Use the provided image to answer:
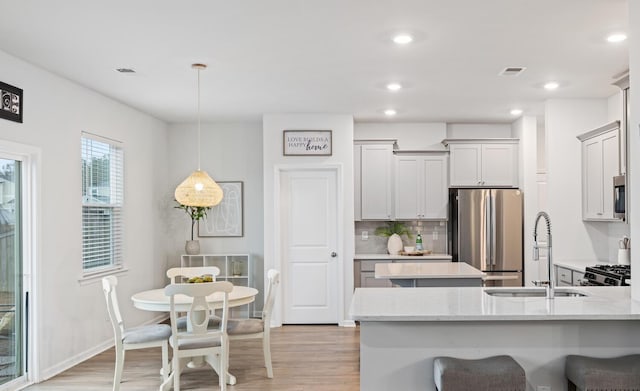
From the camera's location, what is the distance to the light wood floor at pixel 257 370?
179 inches

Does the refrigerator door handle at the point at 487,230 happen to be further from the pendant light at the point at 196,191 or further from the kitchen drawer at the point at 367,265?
the pendant light at the point at 196,191

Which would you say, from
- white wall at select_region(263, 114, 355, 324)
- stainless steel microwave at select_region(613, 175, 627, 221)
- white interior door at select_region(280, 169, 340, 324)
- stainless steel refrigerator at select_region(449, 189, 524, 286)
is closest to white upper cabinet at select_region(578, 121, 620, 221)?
stainless steel microwave at select_region(613, 175, 627, 221)

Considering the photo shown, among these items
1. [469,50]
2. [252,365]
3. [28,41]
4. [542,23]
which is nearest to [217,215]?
[252,365]

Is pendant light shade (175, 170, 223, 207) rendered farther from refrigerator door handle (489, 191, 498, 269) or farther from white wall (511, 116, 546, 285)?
white wall (511, 116, 546, 285)

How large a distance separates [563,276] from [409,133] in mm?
2891

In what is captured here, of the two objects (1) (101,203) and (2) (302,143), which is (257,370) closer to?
(1) (101,203)

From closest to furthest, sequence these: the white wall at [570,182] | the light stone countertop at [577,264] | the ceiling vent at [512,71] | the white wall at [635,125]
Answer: the white wall at [635,125] < the ceiling vent at [512,71] < the light stone countertop at [577,264] < the white wall at [570,182]

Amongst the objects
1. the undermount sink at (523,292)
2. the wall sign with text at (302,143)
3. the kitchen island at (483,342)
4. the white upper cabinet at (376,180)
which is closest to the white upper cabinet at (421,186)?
the white upper cabinet at (376,180)

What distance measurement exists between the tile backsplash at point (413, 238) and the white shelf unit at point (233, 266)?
1.54 meters

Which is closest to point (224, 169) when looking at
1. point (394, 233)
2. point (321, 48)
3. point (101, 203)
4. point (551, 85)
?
point (101, 203)

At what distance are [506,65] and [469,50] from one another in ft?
2.10

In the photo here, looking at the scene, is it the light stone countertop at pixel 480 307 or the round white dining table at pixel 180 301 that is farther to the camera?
the round white dining table at pixel 180 301

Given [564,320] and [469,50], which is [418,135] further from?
[564,320]

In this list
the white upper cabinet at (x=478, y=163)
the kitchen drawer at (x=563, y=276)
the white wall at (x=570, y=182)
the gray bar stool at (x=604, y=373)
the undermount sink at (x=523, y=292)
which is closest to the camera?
the gray bar stool at (x=604, y=373)
